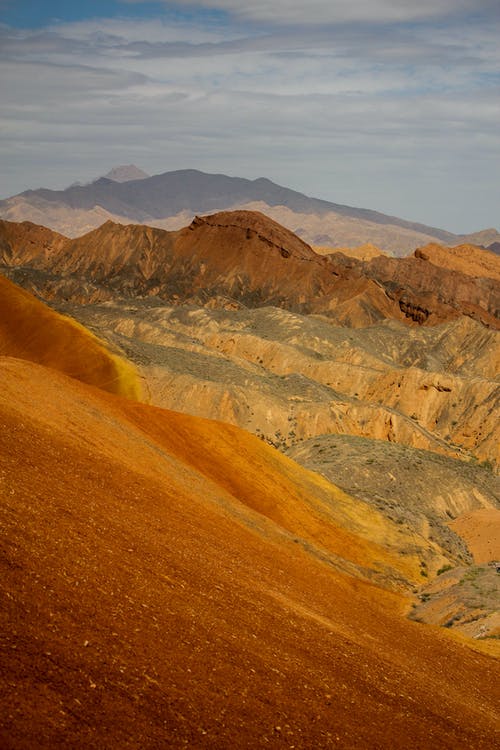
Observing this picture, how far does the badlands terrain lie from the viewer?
11.2 m

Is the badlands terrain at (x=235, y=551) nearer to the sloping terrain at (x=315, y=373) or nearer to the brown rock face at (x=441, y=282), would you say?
the sloping terrain at (x=315, y=373)

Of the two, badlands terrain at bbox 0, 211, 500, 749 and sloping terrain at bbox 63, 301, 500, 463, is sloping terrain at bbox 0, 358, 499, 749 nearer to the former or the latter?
badlands terrain at bbox 0, 211, 500, 749

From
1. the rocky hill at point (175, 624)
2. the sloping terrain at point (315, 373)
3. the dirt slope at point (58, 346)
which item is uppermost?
the rocky hill at point (175, 624)

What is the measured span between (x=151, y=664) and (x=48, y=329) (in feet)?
168

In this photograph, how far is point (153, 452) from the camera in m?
29.0

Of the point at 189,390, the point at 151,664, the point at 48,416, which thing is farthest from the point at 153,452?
the point at 189,390

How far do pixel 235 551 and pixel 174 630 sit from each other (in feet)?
27.0

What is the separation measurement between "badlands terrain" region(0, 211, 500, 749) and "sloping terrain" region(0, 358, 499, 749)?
0.16ft

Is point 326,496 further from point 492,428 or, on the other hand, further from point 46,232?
point 46,232

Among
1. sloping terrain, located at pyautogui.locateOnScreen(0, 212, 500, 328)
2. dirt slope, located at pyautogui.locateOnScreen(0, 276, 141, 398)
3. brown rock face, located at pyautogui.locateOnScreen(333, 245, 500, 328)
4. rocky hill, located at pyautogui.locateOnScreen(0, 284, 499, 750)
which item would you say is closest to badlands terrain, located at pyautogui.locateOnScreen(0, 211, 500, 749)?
rocky hill, located at pyautogui.locateOnScreen(0, 284, 499, 750)

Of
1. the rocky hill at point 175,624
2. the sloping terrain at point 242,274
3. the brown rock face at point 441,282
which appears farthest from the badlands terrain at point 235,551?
the sloping terrain at point 242,274

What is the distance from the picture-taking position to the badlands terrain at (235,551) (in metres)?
11.2

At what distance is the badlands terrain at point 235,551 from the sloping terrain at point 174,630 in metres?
0.05

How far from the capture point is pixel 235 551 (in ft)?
70.4
